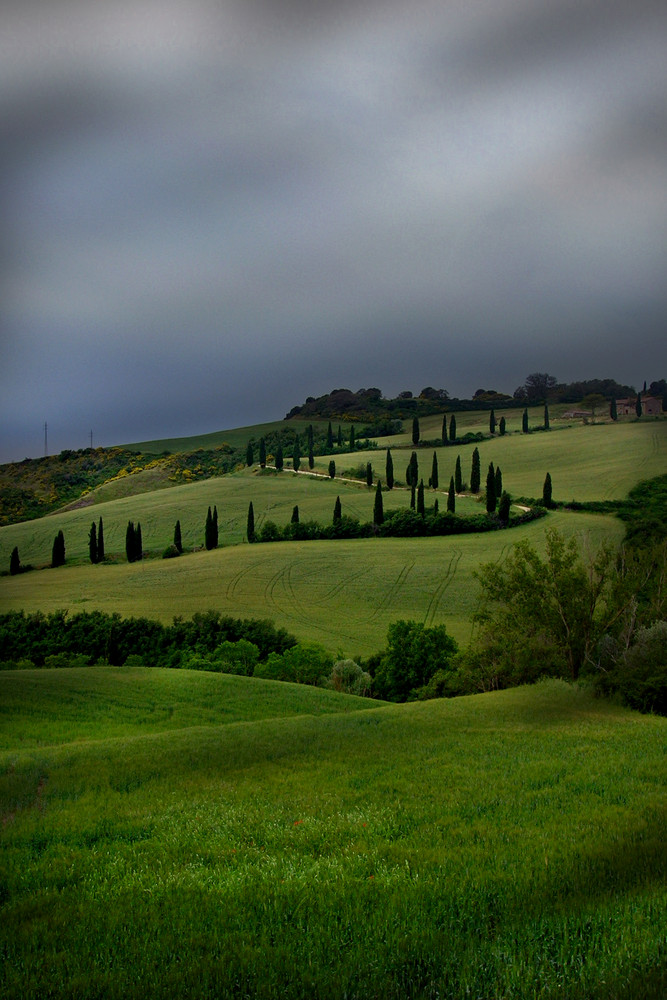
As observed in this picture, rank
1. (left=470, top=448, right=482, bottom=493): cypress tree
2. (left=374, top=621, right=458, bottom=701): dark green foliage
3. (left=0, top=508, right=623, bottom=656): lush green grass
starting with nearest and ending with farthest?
(left=374, top=621, right=458, bottom=701): dark green foliage < (left=0, top=508, right=623, bottom=656): lush green grass < (left=470, top=448, right=482, bottom=493): cypress tree

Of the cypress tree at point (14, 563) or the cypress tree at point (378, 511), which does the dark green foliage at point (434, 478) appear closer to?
the cypress tree at point (378, 511)

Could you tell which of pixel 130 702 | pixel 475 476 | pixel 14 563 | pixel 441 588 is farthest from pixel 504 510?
pixel 14 563

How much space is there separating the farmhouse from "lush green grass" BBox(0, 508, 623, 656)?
1873 inches

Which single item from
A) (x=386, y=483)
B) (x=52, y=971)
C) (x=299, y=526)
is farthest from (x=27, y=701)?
(x=386, y=483)

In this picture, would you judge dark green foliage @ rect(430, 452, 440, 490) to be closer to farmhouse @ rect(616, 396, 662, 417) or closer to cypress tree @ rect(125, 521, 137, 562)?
cypress tree @ rect(125, 521, 137, 562)

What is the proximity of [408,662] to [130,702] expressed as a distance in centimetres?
2284

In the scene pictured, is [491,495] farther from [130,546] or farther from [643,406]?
[643,406]

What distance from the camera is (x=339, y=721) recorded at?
66.6 ft

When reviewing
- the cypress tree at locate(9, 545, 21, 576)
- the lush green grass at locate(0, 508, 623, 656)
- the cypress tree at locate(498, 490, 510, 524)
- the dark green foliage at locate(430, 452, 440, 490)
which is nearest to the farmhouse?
the dark green foliage at locate(430, 452, 440, 490)

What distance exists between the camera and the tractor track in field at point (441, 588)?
5437 cm

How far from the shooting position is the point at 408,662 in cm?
4331

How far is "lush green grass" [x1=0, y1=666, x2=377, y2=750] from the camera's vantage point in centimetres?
2070

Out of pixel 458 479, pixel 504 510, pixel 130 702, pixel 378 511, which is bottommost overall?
pixel 130 702

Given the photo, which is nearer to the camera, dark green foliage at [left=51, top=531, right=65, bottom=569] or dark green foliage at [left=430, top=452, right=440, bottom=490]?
dark green foliage at [left=51, top=531, right=65, bottom=569]
